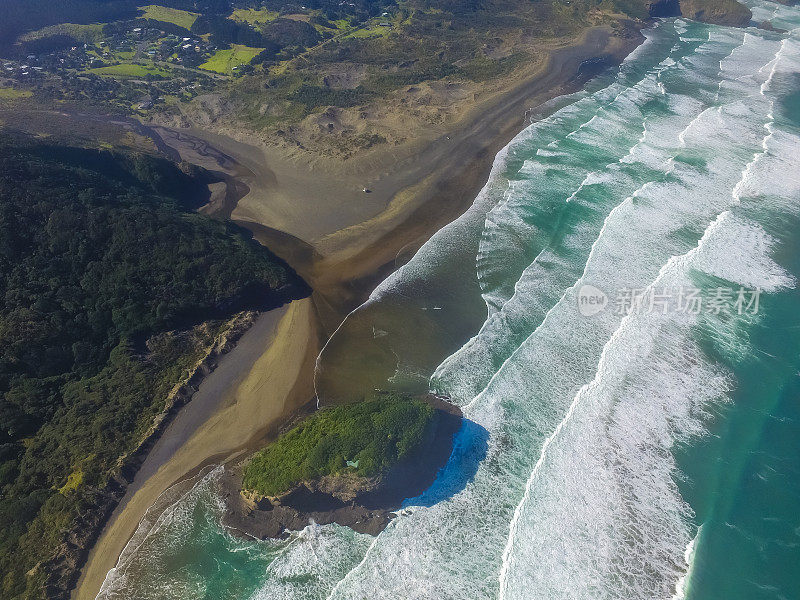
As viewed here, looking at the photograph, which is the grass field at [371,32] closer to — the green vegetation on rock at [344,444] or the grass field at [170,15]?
the grass field at [170,15]

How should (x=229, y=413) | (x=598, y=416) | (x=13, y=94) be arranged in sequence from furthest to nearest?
(x=13, y=94) → (x=229, y=413) → (x=598, y=416)

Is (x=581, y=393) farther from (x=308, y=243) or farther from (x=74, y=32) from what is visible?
(x=74, y=32)

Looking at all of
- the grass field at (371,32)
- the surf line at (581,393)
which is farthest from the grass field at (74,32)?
the surf line at (581,393)

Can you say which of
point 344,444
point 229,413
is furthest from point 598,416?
point 229,413

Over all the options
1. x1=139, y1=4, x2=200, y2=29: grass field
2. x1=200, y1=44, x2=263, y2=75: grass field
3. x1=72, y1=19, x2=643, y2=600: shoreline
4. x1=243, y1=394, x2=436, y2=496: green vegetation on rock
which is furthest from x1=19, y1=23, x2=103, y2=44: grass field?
x1=243, y1=394, x2=436, y2=496: green vegetation on rock

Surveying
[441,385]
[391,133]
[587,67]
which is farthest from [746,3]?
[441,385]

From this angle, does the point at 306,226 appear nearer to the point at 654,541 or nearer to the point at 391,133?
the point at 391,133

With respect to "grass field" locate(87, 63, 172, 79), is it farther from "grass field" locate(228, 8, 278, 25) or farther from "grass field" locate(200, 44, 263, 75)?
"grass field" locate(228, 8, 278, 25)
